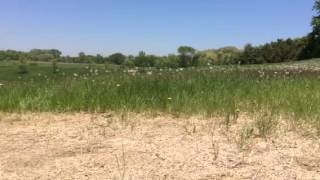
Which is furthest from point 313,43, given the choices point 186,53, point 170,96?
point 170,96

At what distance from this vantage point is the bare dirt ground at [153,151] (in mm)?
4480

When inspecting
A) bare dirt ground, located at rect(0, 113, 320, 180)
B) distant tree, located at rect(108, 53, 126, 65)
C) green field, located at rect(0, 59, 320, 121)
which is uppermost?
distant tree, located at rect(108, 53, 126, 65)

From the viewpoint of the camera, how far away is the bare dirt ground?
4.48 meters

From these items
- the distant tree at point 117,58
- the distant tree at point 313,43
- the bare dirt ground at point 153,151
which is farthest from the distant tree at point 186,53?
the bare dirt ground at point 153,151

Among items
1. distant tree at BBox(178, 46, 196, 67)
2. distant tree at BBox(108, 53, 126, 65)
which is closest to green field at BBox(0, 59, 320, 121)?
distant tree at BBox(108, 53, 126, 65)

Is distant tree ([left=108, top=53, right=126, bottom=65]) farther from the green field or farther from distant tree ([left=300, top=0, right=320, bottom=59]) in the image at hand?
distant tree ([left=300, top=0, right=320, bottom=59])

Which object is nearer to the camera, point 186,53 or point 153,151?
point 153,151

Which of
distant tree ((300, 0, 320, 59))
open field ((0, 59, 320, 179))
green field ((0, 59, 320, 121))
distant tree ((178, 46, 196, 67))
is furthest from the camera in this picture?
distant tree ((300, 0, 320, 59))

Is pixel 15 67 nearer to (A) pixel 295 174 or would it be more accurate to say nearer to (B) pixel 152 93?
(B) pixel 152 93

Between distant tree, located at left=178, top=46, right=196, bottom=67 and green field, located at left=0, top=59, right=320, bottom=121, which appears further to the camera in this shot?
distant tree, located at left=178, top=46, right=196, bottom=67

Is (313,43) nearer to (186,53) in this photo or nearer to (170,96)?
(186,53)

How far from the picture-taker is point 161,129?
6.07m

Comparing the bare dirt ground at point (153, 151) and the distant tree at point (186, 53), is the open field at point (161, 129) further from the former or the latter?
the distant tree at point (186, 53)

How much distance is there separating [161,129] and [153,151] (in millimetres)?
1042
